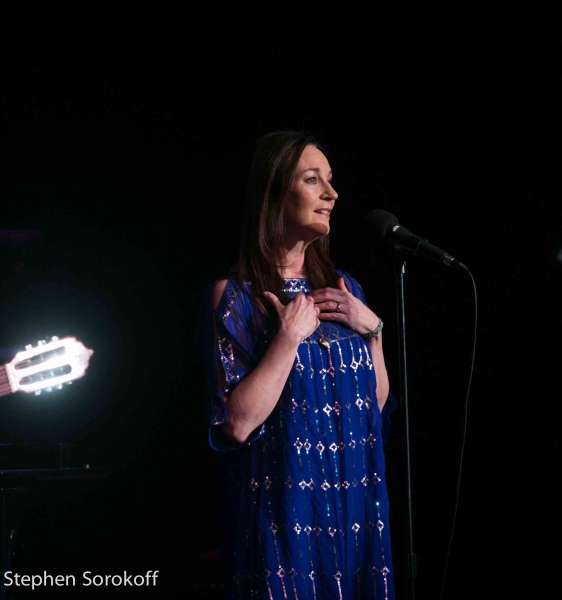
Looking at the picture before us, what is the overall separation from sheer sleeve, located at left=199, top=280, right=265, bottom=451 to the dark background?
106cm

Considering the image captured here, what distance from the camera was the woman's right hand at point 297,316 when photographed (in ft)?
5.29

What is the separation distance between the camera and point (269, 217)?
73.0 inches

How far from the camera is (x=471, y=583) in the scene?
2549 mm

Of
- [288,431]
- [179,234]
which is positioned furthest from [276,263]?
[179,234]

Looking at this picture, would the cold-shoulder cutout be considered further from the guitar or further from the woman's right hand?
the guitar

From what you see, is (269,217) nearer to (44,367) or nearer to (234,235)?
(234,235)

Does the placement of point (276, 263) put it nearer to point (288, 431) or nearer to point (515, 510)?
point (288, 431)

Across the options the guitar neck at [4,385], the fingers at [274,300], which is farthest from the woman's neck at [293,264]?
the guitar neck at [4,385]

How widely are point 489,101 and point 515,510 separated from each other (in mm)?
1574

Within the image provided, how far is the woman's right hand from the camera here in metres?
1.61

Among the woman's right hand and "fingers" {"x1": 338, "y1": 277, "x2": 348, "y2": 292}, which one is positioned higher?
"fingers" {"x1": 338, "y1": 277, "x2": 348, "y2": 292}

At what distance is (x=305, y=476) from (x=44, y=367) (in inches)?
59.2

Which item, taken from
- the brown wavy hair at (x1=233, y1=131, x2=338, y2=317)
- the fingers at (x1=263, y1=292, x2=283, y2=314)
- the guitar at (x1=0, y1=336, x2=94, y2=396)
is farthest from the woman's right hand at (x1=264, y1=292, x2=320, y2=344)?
the guitar at (x1=0, y1=336, x2=94, y2=396)

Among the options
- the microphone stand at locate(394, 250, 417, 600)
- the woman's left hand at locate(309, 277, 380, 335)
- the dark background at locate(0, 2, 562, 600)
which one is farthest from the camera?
the dark background at locate(0, 2, 562, 600)
